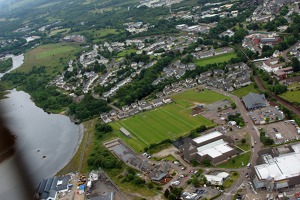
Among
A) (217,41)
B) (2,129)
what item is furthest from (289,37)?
(2,129)

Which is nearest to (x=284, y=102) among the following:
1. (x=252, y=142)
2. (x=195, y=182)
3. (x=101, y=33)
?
(x=252, y=142)

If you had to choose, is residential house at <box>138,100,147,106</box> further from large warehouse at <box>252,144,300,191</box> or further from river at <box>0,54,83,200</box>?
large warehouse at <box>252,144,300,191</box>

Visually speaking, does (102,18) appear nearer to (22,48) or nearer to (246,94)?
(22,48)

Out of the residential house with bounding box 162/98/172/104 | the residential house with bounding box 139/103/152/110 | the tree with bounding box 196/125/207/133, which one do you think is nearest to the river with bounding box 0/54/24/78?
the residential house with bounding box 139/103/152/110

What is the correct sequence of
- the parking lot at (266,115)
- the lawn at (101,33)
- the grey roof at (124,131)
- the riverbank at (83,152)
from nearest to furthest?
the riverbank at (83,152)
the parking lot at (266,115)
the grey roof at (124,131)
the lawn at (101,33)

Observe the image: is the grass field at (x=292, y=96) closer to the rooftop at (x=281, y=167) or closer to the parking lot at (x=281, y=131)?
the parking lot at (x=281, y=131)

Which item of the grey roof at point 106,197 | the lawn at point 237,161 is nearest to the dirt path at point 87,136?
the grey roof at point 106,197
